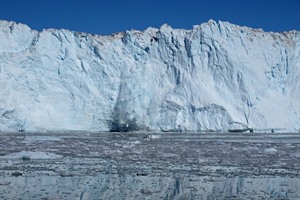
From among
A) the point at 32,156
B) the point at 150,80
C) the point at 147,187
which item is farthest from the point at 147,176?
the point at 150,80

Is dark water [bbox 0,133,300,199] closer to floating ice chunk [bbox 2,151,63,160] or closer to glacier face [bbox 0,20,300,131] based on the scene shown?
floating ice chunk [bbox 2,151,63,160]

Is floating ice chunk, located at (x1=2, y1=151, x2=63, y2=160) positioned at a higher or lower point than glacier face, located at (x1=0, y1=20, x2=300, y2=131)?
lower

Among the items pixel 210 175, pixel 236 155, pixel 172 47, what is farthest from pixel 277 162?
pixel 172 47

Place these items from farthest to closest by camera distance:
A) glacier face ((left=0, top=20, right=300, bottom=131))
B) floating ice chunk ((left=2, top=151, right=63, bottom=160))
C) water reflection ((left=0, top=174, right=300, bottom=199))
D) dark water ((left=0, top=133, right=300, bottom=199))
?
glacier face ((left=0, top=20, right=300, bottom=131)) < floating ice chunk ((left=2, top=151, right=63, bottom=160)) < dark water ((left=0, top=133, right=300, bottom=199)) < water reflection ((left=0, top=174, right=300, bottom=199))

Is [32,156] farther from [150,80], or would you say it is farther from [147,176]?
[150,80]

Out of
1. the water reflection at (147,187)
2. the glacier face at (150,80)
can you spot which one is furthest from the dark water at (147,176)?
the glacier face at (150,80)

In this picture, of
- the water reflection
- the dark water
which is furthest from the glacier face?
the water reflection

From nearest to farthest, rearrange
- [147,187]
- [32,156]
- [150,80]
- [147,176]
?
1. [147,187]
2. [147,176]
3. [32,156]
4. [150,80]

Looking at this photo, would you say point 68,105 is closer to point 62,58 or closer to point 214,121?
point 62,58
